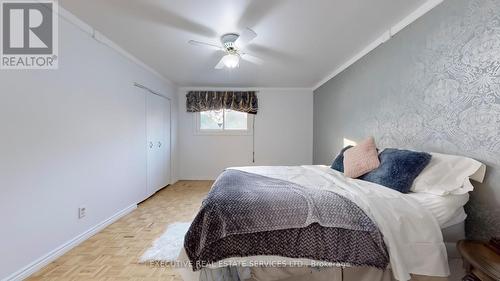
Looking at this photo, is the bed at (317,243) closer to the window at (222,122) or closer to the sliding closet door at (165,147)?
the sliding closet door at (165,147)

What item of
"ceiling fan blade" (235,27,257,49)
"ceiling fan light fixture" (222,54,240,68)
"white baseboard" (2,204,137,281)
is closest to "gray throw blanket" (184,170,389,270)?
"white baseboard" (2,204,137,281)

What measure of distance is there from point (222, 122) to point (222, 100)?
505 mm

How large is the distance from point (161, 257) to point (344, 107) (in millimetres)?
3187

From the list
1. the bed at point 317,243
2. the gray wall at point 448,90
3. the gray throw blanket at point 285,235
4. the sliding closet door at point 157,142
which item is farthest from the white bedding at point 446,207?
the sliding closet door at point 157,142

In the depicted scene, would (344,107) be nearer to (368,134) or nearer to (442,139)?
(368,134)

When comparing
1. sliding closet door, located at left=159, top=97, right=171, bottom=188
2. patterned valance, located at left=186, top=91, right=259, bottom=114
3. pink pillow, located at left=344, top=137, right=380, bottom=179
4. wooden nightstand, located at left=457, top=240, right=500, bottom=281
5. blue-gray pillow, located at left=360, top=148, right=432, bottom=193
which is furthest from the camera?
patterned valance, located at left=186, top=91, right=259, bottom=114

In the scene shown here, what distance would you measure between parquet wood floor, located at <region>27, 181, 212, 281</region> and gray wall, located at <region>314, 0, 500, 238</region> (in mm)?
2227

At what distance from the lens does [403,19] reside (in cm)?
221

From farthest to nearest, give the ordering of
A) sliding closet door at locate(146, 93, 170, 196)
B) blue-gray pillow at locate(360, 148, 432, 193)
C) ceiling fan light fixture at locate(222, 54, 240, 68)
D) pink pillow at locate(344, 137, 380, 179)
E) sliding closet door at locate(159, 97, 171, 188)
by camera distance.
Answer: sliding closet door at locate(159, 97, 171, 188)
sliding closet door at locate(146, 93, 170, 196)
ceiling fan light fixture at locate(222, 54, 240, 68)
pink pillow at locate(344, 137, 380, 179)
blue-gray pillow at locate(360, 148, 432, 193)

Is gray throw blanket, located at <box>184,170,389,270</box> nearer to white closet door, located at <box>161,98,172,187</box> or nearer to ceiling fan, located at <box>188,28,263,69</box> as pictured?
ceiling fan, located at <box>188,28,263,69</box>

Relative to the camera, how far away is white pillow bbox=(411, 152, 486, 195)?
145 cm

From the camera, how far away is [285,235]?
133 centimetres

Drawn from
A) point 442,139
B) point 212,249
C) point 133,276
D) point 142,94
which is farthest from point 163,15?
point 442,139

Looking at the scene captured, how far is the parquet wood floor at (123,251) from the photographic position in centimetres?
179
